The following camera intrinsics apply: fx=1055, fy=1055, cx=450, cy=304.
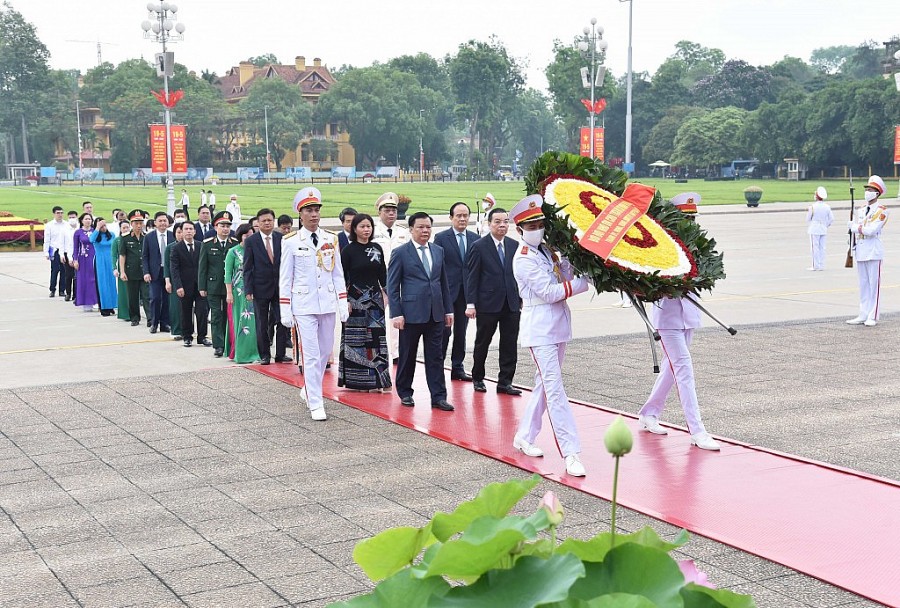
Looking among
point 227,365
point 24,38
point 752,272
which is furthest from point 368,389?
point 24,38

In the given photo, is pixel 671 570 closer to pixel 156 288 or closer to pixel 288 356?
pixel 288 356

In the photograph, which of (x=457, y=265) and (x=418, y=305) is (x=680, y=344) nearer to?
(x=418, y=305)

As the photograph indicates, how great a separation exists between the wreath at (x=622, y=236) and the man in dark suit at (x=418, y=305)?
2.25 meters

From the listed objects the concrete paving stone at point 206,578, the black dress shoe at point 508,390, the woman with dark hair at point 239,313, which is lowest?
the black dress shoe at point 508,390

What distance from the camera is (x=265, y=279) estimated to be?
12.2 meters

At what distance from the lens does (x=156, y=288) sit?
15562 mm

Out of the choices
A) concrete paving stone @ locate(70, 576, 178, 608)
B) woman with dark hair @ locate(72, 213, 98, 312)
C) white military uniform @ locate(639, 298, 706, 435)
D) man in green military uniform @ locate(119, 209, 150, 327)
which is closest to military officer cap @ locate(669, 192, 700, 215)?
white military uniform @ locate(639, 298, 706, 435)

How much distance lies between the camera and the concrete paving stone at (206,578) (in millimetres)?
5343

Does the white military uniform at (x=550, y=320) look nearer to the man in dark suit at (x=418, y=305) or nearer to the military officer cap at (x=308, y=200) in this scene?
the man in dark suit at (x=418, y=305)

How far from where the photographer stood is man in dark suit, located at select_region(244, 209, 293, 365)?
477 inches

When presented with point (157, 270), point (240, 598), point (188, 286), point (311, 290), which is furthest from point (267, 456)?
point (157, 270)

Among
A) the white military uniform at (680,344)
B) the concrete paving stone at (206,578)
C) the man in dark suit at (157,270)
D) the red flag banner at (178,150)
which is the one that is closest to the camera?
the concrete paving stone at (206,578)

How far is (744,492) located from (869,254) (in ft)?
29.0

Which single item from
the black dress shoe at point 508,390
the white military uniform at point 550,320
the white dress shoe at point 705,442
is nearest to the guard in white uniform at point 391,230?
the black dress shoe at point 508,390
